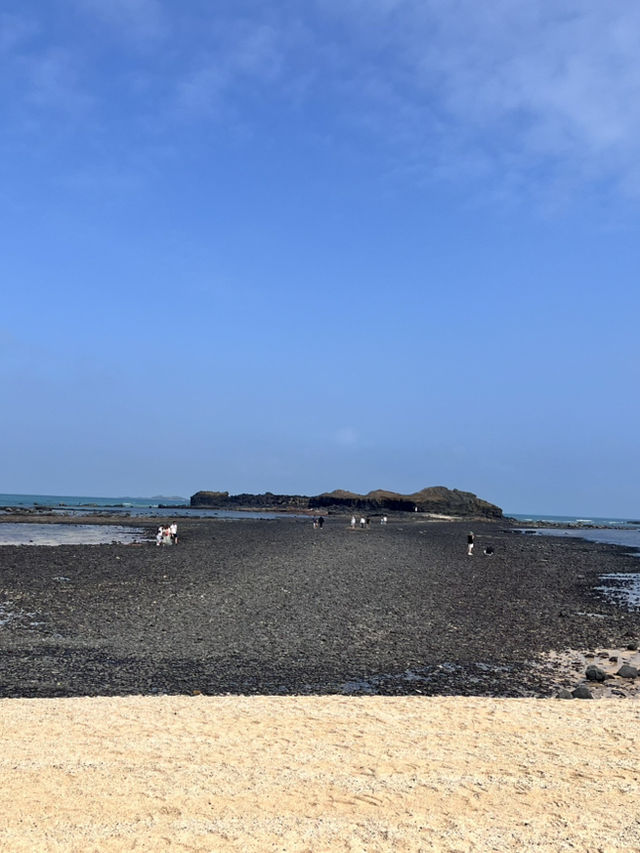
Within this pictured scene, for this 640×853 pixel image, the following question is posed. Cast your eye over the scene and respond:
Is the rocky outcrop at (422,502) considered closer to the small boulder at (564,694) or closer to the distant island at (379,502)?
the distant island at (379,502)

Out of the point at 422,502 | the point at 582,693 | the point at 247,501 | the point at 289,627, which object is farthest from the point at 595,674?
the point at 247,501

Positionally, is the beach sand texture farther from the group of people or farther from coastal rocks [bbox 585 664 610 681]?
the group of people

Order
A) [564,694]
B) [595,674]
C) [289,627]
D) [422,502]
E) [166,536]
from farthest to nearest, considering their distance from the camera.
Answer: [422,502] → [166,536] → [289,627] → [595,674] → [564,694]

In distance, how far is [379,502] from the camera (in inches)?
6452

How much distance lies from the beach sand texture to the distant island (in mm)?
142408

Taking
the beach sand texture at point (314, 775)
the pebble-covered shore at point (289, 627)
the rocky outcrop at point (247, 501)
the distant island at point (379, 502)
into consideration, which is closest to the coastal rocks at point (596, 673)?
the pebble-covered shore at point (289, 627)

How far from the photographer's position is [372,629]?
17281mm

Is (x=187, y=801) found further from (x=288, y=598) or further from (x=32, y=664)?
(x=288, y=598)

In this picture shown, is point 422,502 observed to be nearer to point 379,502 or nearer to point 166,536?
point 379,502

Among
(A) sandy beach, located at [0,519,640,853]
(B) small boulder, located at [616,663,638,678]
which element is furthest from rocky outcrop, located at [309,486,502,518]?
(B) small boulder, located at [616,663,638,678]

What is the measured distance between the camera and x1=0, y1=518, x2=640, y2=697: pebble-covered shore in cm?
1277

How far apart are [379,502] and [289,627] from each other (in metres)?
148

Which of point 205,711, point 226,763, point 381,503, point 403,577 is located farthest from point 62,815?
point 381,503

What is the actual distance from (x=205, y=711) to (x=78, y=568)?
2059cm
